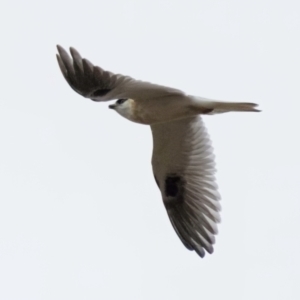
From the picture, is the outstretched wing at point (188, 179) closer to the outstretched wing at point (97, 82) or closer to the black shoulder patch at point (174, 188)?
the black shoulder patch at point (174, 188)

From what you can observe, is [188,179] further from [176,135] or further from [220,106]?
[220,106]

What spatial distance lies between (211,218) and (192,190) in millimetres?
427

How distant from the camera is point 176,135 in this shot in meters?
12.3

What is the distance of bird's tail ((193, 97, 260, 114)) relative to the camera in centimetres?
1102

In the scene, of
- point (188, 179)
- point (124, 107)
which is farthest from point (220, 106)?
point (188, 179)

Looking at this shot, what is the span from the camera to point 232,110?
36.9 ft

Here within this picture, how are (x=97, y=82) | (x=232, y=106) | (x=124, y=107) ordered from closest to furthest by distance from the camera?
(x=97, y=82)
(x=232, y=106)
(x=124, y=107)

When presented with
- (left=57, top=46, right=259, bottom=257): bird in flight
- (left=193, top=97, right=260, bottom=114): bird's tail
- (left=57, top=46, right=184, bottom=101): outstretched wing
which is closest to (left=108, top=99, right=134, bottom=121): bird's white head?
(left=57, top=46, right=259, bottom=257): bird in flight

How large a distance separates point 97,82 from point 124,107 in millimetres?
723

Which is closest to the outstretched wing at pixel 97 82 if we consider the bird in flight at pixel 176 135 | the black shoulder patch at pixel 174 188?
the bird in flight at pixel 176 135

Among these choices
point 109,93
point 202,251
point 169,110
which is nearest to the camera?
point 109,93

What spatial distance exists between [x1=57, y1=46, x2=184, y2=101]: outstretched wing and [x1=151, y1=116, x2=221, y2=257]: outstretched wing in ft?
4.34

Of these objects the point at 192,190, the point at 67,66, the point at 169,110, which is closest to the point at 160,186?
the point at 192,190

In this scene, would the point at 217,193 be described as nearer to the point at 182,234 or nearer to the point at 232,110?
the point at 182,234
